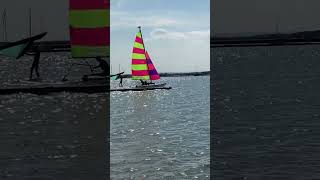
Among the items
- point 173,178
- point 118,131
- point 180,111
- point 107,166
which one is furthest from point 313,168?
point 180,111

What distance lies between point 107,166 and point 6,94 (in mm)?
44131

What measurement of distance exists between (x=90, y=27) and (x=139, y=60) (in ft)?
81.4

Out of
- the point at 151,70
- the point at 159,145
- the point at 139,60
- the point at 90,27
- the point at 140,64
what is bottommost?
the point at 159,145

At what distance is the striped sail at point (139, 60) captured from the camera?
74.9 meters

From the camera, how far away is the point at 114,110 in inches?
2172

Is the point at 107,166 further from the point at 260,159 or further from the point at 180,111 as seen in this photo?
the point at 180,111

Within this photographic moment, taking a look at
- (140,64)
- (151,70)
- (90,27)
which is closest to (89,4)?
(90,27)

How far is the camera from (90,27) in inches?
2007

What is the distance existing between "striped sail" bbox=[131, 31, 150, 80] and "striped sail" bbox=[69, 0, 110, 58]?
21.5m

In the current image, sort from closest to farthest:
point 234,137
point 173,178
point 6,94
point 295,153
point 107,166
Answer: point 173,178 < point 107,166 < point 295,153 < point 234,137 < point 6,94

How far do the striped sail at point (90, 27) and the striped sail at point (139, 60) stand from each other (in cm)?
2151

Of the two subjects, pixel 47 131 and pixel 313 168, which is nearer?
pixel 313 168

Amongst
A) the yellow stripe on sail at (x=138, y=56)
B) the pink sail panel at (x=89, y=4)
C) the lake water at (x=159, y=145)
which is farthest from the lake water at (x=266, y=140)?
the yellow stripe on sail at (x=138, y=56)

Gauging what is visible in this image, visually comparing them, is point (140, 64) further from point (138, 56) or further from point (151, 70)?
point (151, 70)
